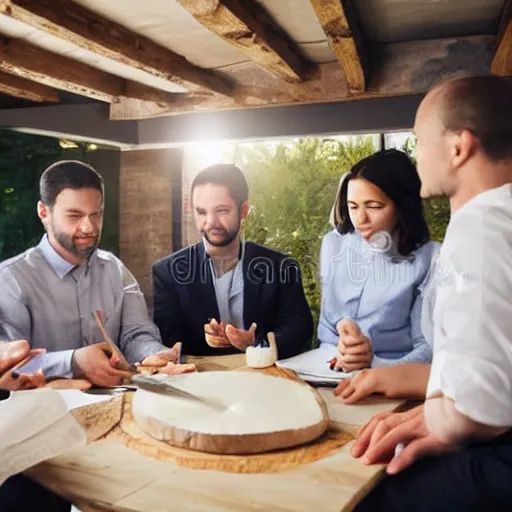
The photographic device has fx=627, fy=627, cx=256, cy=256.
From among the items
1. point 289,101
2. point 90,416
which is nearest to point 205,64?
point 289,101

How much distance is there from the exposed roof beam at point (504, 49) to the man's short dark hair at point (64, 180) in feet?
4.72

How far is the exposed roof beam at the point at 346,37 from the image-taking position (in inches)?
65.1

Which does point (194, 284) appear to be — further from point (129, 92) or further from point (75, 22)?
point (75, 22)

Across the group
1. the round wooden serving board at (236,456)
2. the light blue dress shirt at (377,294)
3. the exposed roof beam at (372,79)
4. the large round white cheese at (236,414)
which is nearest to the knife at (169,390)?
the large round white cheese at (236,414)

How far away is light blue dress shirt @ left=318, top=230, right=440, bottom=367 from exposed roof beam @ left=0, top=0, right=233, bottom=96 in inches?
30.3

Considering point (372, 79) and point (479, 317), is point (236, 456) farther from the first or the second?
point (372, 79)

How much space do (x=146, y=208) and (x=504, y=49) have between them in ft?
4.39

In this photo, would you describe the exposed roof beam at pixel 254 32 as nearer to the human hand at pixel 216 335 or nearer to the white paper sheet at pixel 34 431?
the human hand at pixel 216 335

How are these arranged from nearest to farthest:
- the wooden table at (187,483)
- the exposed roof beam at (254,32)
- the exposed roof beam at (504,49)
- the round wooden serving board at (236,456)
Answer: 1. the wooden table at (187,483)
2. the round wooden serving board at (236,456)
3. the exposed roof beam at (254,32)
4. the exposed roof beam at (504,49)

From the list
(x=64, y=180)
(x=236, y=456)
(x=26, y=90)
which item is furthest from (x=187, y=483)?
(x=26, y=90)

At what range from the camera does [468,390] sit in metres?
1.23

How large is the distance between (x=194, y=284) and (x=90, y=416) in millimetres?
887

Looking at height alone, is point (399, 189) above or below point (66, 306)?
above

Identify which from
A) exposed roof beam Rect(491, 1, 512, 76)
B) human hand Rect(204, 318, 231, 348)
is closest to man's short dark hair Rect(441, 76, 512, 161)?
exposed roof beam Rect(491, 1, 512, 76)
